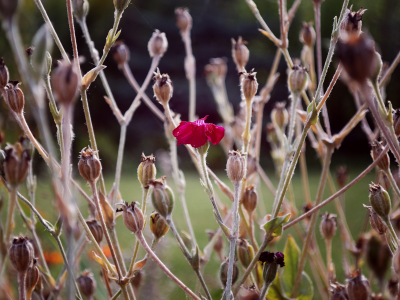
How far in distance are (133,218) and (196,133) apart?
0.31 ft

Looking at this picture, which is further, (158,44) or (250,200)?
(158,44)

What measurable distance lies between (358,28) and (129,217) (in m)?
0.23

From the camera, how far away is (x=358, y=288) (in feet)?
0.78

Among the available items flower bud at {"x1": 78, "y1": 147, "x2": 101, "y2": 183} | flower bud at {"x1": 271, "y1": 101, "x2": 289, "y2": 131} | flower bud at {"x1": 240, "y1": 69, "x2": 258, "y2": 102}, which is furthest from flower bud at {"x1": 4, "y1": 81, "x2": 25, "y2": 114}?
flower bud at {"x1": 271, "y1": 101, "x2": 289, "y2": 131}

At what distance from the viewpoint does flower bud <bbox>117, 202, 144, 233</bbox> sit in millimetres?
284

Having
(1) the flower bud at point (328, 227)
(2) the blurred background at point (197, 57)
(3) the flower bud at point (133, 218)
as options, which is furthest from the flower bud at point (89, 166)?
(2) the blurred background at point (197, 57)

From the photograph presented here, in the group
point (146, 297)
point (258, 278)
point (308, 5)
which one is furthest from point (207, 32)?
point (258, 278)

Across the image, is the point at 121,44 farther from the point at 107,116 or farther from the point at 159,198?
the point at 107,116

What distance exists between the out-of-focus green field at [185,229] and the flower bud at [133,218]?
3 cm

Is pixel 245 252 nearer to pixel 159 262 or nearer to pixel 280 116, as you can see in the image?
pixel 159 262

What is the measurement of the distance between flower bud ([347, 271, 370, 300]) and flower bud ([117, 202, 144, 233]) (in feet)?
0.47

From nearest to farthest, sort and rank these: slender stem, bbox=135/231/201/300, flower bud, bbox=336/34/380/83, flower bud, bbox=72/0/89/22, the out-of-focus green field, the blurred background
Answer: flower bud, bbox=336/34/380/83
slender stem, bbox=135/231/201/300
flower bud, bbox=72/0/89/22
the out-of-focus green field
the blurred background

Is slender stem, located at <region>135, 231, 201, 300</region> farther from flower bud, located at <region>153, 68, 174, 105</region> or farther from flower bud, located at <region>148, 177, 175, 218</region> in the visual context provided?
flower bud, located at <region>153, 68, 174, 105</region>

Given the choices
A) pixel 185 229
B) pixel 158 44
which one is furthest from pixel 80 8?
pixel 185 229
